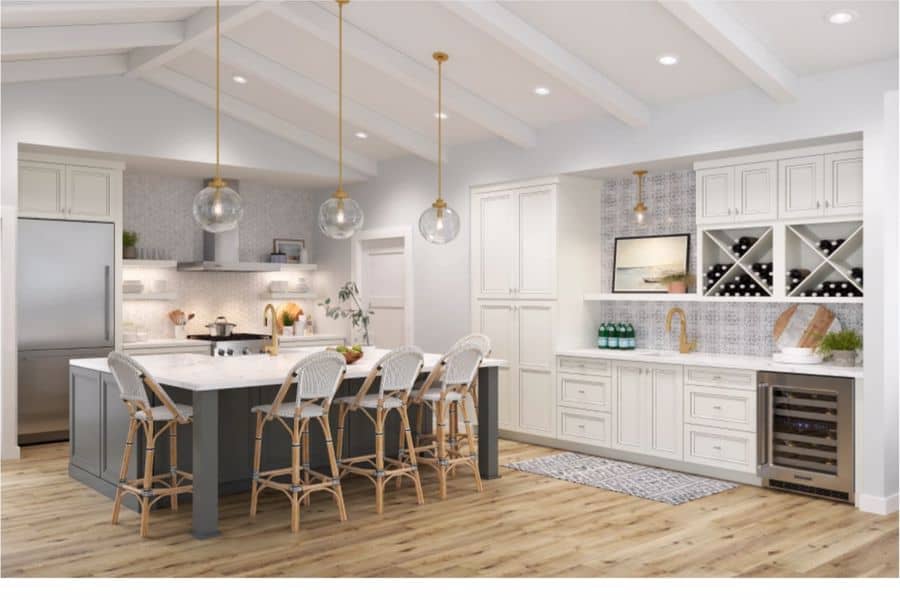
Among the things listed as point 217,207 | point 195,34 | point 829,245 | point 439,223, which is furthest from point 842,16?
point 195,34

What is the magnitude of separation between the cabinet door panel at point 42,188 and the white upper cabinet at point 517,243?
3558mm

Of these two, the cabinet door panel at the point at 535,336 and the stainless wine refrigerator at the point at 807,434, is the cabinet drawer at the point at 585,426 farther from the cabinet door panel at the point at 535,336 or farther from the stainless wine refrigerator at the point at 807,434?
the stainless wine refrigerator at the point at 807,434

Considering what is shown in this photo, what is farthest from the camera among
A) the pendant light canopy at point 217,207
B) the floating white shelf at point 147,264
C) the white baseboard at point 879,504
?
the floating white shelf at point 147,264

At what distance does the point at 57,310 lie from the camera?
23.6ft

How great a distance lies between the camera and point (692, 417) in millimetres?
6113

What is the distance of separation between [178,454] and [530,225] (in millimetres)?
3496

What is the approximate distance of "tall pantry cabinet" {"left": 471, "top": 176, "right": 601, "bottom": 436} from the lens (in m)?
7.11

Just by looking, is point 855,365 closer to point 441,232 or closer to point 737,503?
point 737,503

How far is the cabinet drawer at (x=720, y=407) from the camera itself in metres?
5.78

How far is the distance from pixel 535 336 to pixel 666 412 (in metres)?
1.40

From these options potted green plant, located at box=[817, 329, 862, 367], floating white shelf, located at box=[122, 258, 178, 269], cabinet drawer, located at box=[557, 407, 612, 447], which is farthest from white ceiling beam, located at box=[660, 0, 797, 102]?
floating white shelf, located at box=[122, 258, 178, 269]

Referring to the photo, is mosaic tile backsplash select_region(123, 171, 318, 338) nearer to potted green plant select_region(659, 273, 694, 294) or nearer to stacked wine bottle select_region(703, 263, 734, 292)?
potted green plant select_region(659, 273, 694, 294)

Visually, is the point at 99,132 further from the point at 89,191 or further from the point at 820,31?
the point at 820,31

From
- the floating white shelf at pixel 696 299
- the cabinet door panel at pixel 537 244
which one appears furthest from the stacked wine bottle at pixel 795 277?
the cabinet door panel at pixel 537 244
